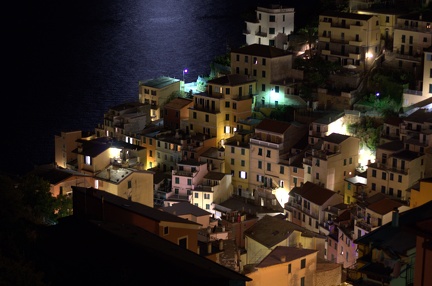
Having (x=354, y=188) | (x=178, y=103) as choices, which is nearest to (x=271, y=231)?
(x=354, y=188)

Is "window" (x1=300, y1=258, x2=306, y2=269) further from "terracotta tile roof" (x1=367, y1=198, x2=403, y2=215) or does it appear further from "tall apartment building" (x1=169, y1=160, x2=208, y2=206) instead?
"tall apartment building" (x1=169, y1=160, x2=208, y2=206)

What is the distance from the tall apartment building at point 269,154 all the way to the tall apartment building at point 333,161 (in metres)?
0.80

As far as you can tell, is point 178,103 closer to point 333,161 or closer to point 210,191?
point 210,191

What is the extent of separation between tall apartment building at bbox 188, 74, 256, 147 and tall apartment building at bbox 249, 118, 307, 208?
1.37 metres

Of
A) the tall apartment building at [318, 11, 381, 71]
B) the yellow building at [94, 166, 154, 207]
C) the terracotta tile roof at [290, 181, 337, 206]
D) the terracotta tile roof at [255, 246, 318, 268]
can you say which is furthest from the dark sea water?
the terracotta tile roof at [255, 246, 318, 268]

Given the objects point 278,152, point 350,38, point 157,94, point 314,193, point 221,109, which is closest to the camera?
point 314,193

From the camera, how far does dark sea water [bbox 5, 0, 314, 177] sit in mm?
31719

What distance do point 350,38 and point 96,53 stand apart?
1982 cm

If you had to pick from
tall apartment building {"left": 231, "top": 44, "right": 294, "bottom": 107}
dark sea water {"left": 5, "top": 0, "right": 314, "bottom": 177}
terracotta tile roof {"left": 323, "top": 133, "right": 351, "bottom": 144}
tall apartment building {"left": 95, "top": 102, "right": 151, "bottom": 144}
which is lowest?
dark sea water {"left": 5, "top": 0, "right": 314, "bottom": 177}

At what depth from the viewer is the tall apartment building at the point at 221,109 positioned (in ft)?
73.9

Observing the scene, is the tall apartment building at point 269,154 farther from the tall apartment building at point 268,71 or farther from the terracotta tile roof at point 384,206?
the terracotta tile roof at point 384,206

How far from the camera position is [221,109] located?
22594 millimetres

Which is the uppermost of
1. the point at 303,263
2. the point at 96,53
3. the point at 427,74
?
the point at 427,74

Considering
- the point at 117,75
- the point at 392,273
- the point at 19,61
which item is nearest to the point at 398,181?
the point at 392,273
